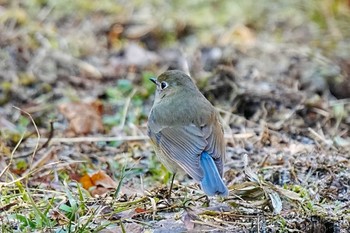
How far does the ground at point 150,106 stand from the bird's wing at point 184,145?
173 millimetres

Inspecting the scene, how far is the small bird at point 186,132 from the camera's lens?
12.9 ft

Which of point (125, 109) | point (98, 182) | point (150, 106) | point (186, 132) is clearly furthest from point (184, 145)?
point (150, 106)

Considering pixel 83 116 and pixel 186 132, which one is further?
pixel 83 116

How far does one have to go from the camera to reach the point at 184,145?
415 cm

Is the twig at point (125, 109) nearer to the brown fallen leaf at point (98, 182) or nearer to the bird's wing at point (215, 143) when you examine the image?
the brown fallen leaf at point (98, 182)

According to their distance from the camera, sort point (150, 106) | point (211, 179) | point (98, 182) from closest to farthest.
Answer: point (211, 179)
point (98, 182)
point (150, 106)

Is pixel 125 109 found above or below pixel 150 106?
above

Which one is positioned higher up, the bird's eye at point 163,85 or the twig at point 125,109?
the bird's eye at point 163,85

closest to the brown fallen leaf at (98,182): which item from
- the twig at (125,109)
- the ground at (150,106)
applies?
the ground at (150,106)

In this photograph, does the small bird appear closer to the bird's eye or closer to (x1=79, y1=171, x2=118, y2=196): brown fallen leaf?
the bird's eye

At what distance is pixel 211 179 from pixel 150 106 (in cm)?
277

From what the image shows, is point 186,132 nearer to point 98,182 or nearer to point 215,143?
point 215,143

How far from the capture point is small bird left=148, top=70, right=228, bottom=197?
3939 millimetres

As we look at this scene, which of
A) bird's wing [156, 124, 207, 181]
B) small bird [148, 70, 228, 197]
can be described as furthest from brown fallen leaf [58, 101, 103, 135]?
bird's wing [156, 124, 207, 181]
